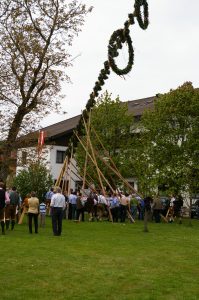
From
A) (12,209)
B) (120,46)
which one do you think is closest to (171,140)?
(120,46)

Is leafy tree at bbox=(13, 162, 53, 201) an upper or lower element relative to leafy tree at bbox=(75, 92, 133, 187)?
lower

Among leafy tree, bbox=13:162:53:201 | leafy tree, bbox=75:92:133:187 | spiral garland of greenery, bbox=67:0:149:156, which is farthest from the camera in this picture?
leafy tree, bbox=75:92:133:187

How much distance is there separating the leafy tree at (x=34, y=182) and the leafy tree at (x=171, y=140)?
6241 mm

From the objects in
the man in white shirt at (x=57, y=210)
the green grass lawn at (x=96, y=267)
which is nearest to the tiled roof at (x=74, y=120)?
the man in white shirt at (x=57, y=210)

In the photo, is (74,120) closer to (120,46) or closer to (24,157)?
(24,157)

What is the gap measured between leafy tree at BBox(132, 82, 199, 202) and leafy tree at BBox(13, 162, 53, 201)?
624 cm

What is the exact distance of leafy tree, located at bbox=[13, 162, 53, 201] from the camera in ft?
107

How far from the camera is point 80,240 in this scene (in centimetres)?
1694

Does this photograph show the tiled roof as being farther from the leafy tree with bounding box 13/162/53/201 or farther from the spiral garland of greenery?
the spiral garland of greenery

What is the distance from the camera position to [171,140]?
3334 cm

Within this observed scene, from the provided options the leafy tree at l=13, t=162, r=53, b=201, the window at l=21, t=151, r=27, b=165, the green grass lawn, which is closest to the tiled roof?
the leafy tree at l=13, t=162, r=53, b=201

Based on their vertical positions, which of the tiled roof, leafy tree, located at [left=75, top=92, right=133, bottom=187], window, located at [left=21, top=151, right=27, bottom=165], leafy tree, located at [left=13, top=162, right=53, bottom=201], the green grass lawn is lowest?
the green grass lawn

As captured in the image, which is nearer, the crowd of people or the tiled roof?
the crowd of people

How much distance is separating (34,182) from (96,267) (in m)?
21.5
